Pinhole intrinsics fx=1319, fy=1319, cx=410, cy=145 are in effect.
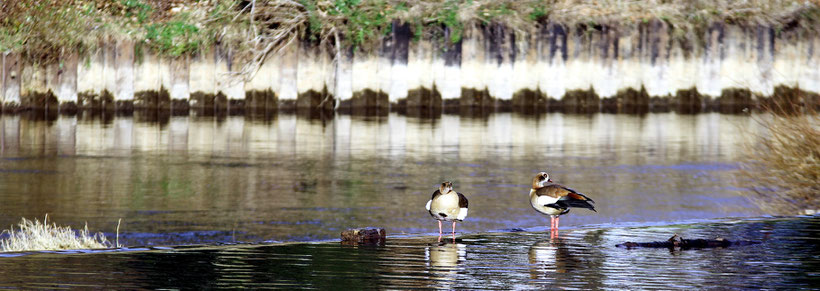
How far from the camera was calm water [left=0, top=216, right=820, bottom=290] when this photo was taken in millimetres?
9531

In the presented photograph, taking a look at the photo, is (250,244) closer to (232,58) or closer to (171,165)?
(171,165)

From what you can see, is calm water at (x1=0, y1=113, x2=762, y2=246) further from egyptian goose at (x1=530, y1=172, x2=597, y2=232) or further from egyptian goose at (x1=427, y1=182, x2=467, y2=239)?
egyptian goose at (x1=427, y1=182, x2=467, y2=239)

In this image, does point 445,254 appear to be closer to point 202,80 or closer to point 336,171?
point 336,171

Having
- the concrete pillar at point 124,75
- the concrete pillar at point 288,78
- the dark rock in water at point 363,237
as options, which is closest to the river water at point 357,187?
the dark rock in water at point 363,237

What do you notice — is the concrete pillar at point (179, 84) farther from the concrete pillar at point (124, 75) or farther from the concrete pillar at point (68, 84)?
the concrete pillar at point (68, 84)

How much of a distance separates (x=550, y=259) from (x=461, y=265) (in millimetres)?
772

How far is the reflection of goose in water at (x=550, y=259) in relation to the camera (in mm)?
10016

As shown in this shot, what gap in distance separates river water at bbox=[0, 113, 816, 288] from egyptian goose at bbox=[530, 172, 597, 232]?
1.19 ft

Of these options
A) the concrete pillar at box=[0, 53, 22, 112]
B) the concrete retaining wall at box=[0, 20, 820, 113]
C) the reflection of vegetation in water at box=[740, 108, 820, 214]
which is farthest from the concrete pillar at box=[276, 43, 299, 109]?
the reflection of vegetation in water at box=[740, 108, 820, 214]

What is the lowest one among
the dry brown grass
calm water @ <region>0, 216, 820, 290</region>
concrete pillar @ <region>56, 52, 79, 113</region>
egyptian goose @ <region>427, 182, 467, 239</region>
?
calm water @ <region>0, 216, 820, 290</region>

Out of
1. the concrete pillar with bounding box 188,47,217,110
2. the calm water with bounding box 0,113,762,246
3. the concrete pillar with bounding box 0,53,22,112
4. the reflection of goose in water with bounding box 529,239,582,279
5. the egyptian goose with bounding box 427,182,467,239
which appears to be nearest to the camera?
the reflection of goose in water with bounding box 529,239,582,279

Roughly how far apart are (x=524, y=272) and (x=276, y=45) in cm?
2596

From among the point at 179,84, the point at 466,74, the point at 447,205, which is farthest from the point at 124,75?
the point at 447,205

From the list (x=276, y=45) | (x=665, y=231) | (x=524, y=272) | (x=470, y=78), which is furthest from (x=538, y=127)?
(x=524, y=272)
